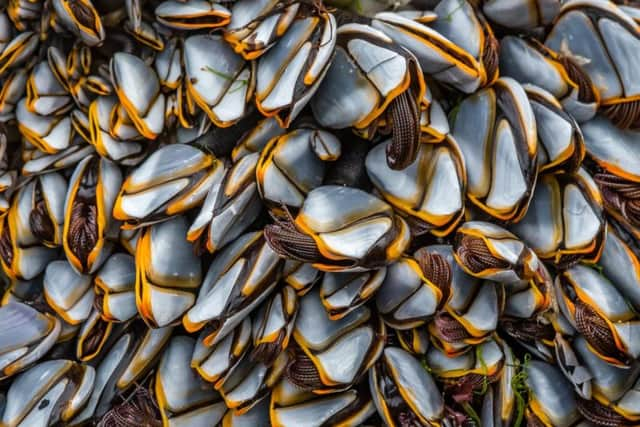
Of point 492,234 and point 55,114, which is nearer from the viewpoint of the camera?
point 492,234

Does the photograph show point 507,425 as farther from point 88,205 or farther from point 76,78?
point 76,78

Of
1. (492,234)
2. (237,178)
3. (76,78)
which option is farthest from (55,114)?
(492,234)

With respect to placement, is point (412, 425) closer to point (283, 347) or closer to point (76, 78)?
point (283, 347)

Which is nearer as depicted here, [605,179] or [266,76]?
[266,76]

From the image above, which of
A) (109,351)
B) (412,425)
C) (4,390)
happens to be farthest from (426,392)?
(4,390)

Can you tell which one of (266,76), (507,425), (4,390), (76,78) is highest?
(266,76)

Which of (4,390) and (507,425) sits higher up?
(507,425)
